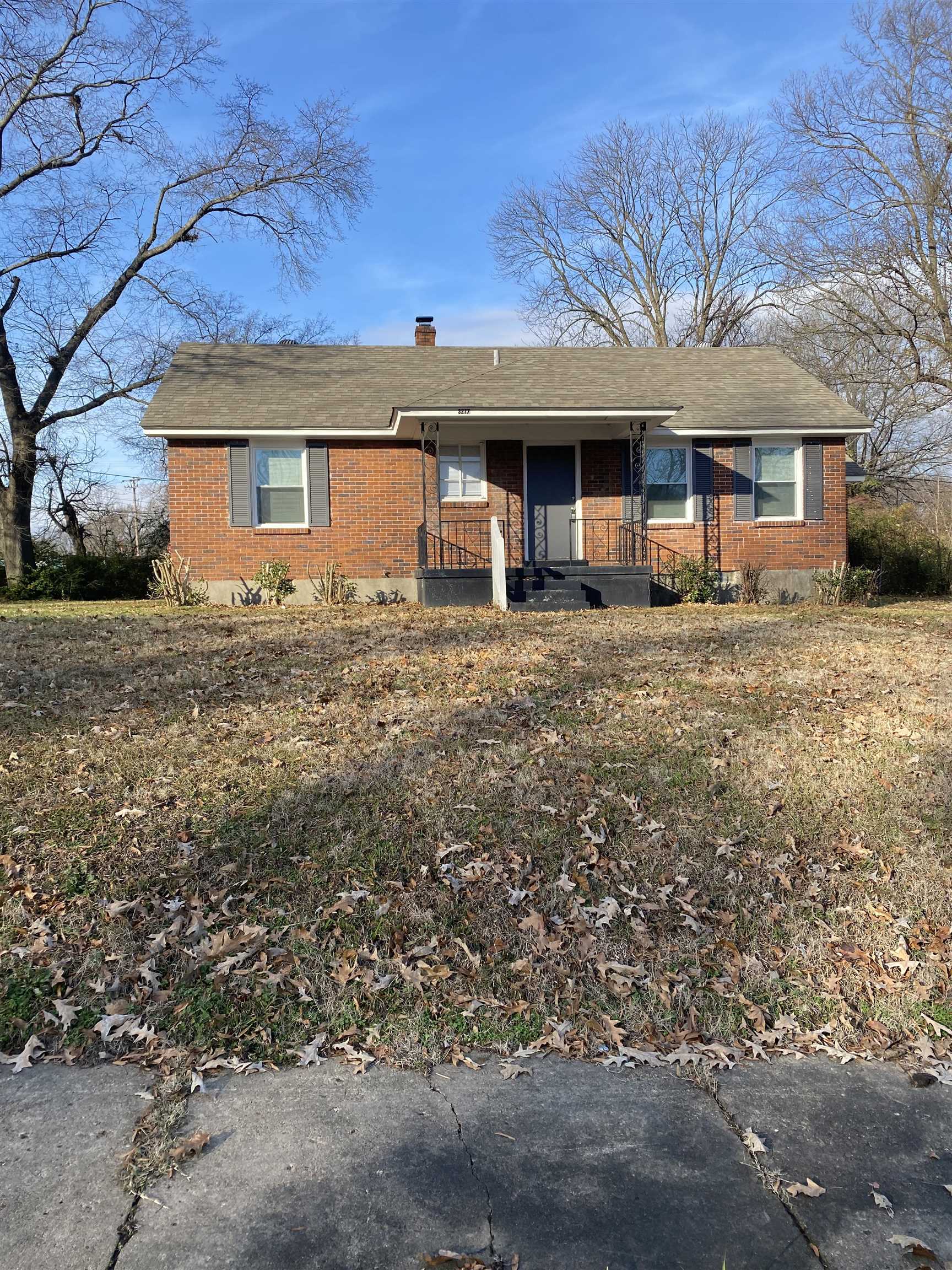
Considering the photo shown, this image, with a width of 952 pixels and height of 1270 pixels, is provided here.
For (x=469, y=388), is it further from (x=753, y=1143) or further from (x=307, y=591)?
(x=753, y=1143)

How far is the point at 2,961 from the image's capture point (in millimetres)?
3807

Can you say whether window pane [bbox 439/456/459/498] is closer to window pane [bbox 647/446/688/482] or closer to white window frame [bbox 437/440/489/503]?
white window frame [bbox 437/440/489/503]

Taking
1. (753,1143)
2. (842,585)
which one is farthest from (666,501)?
Result: (753,1143)

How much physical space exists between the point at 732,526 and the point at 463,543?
191 inches

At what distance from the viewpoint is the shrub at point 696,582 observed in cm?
1524

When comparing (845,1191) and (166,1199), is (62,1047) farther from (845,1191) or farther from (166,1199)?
(845,1191)

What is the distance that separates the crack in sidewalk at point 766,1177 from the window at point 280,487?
521 inches

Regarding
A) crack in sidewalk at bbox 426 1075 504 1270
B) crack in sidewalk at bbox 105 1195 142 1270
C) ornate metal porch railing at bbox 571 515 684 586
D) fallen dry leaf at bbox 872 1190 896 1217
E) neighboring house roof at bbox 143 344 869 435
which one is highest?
neighboring house roof at bbox 143 344 869 435

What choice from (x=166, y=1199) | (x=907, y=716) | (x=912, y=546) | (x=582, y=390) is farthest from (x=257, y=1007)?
(x=912, y=546)

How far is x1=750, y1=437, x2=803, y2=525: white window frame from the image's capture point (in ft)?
52.9

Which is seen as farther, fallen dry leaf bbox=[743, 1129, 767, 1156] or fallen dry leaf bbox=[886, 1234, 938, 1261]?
fallen dry leaf bbox=[743, 1129, 767, 1156]

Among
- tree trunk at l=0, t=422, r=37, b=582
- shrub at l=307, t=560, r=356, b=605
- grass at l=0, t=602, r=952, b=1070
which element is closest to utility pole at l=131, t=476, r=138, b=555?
tree trunk at l=0, t=422, r=37, b=582

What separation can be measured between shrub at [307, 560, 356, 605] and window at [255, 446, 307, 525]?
942 mm

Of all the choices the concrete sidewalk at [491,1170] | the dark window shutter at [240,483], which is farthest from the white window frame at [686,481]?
the concrete sidewalk at [491,1170]
